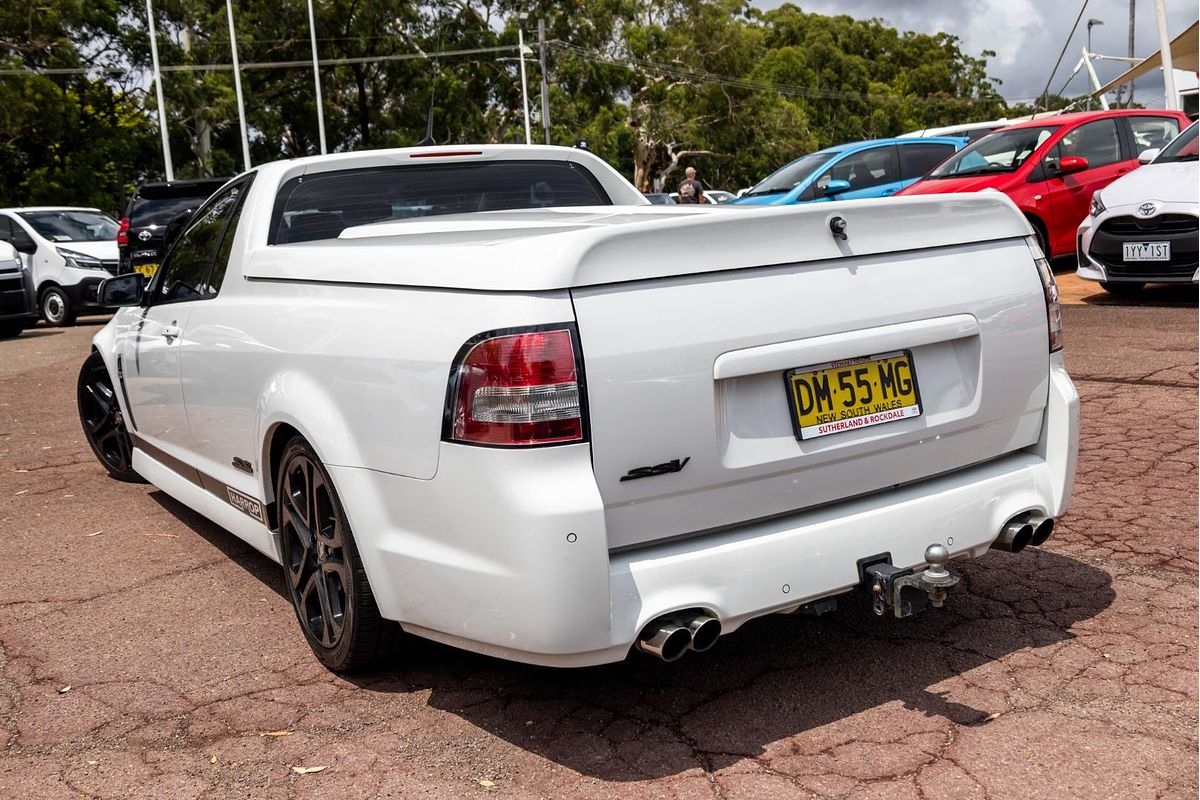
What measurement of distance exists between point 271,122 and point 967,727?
1851 inches

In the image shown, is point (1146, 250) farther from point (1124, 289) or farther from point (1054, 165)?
point (1054, 165)

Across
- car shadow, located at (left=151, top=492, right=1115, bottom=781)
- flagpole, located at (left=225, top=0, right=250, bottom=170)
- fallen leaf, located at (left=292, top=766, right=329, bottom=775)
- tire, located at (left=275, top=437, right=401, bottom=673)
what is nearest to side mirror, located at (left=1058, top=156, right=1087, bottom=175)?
car shadow, located at (left=151, top=492, right=1115, bottom=781)

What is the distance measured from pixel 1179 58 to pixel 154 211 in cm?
1877

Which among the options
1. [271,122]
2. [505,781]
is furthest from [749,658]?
[271,122]

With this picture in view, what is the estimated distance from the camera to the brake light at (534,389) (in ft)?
9.13

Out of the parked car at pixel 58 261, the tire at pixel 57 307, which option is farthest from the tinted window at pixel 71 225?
the tire at pixel 57 307

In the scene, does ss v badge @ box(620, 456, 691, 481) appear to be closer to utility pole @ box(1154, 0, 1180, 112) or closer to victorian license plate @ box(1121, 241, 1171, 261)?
victorian license plate @ box(1121, 241, 1171, 261)

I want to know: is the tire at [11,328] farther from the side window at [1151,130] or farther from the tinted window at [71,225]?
the side window at [1151,130]

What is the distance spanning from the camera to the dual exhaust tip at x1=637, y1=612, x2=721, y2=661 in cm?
288

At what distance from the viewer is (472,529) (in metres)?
2.89

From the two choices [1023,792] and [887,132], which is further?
[887,132]

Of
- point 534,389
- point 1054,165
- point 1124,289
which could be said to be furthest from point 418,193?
point 1054,165

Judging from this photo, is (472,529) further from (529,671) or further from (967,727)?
(967,727)

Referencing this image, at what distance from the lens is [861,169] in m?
14.8
